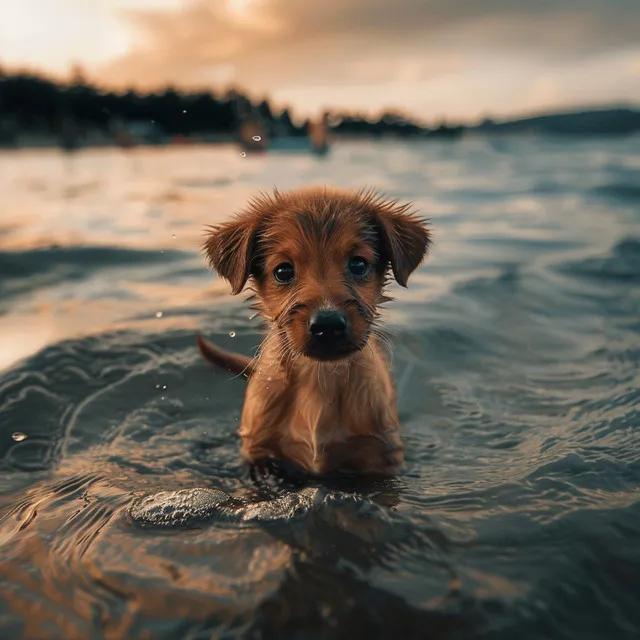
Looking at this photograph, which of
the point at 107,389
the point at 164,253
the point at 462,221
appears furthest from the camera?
the point at 462,221

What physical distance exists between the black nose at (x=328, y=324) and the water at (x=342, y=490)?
953mm

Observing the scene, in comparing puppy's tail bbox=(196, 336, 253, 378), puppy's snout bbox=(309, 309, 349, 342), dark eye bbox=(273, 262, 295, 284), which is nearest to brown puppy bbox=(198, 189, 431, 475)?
dark eye bbox=(273, 262, 295, 284)

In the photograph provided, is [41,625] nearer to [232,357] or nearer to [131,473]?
[131,473]

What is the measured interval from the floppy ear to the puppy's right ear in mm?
783

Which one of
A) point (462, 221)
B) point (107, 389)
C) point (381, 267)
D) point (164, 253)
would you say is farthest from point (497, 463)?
point (462, 221)

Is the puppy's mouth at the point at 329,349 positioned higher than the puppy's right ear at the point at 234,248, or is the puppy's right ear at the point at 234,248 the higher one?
the puppy's right ear at the point at 234,248

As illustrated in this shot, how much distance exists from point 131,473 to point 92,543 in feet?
3.16

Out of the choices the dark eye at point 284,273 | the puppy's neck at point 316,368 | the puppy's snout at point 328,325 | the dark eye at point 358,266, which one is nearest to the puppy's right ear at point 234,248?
the dark eye at point 284,273

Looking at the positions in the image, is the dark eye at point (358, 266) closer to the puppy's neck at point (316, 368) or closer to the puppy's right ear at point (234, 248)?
the puppy's neck at point (316, 368)

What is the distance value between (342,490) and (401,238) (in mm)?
1566

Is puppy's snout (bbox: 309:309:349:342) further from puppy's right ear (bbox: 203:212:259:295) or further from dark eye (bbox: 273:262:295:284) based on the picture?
puppy's right ear (bbox: 203:212:259:295)

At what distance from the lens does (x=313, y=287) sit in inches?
143

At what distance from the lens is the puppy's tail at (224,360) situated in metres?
4.84

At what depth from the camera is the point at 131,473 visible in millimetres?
4254
